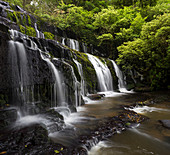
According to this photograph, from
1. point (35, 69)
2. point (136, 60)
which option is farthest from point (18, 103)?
point (136, 60)

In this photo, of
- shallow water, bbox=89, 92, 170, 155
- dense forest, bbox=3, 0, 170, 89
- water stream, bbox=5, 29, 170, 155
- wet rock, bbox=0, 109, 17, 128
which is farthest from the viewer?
dense forest, bbox=3, 0, 170, 89

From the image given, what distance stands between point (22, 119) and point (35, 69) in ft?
7.86

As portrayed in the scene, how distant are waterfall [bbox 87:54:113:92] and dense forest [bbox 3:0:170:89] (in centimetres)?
214

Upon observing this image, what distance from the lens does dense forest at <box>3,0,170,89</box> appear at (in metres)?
11.1

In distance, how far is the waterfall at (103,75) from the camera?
472 inches

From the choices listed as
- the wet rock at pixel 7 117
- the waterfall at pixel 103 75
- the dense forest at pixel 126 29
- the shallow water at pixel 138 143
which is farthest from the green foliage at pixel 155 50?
the wet rock at pixel 7 117

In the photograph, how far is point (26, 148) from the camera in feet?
8.61

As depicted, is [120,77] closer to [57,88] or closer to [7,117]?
[57,88]

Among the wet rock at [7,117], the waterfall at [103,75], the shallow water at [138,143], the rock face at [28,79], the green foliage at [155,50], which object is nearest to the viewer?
the shallow water at [138,143]

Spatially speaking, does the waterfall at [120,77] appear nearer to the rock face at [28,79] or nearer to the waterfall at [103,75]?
the waterfall at [103,75]

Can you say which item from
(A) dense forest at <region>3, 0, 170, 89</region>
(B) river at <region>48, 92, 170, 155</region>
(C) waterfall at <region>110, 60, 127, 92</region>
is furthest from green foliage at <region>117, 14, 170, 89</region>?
(B) river at <region>48, 92, 170, 155</region>

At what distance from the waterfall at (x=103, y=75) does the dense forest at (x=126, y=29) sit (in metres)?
2.14

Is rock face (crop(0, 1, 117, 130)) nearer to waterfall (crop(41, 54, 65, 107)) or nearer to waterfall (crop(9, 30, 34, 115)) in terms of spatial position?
waterfall (crop(9, 30, 34, 115))

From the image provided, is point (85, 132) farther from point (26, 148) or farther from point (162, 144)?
point (162, 144)
